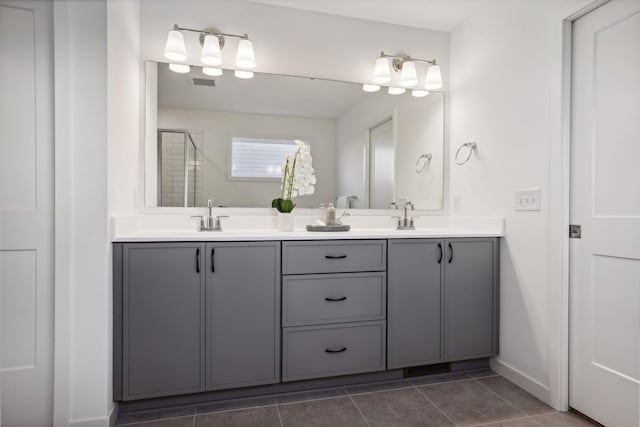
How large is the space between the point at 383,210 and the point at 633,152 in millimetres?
1424

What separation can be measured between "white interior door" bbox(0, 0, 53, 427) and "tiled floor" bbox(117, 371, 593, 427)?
451 millimetres

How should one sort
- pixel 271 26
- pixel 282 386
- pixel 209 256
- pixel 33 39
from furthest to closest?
1. pixel 271 26
2. pixel 282 386
3. pixel 209 256
4. pixel 33 39

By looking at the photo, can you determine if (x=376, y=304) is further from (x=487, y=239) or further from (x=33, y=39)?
(x=33, y=39)

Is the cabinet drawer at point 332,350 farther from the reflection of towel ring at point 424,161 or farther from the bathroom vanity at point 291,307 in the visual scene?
the reflection of towel ring at point 424,161

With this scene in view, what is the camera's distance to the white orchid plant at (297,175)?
7.98 ft

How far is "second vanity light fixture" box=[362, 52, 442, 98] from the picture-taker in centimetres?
260

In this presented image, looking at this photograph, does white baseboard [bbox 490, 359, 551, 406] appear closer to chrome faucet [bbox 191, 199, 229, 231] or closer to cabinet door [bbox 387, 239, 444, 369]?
cabinet door [bbox 387, 239, 444, 369]

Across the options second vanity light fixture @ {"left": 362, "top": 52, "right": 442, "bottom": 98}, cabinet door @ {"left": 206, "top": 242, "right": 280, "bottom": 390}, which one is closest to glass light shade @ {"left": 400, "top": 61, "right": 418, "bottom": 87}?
second vanity light fixture @ {"left": 362, "top": 52, "right": 442, "bottom": 98}

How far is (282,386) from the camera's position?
2.03m

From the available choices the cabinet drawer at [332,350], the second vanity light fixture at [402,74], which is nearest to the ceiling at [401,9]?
the second vanity light fixture at [402,74]

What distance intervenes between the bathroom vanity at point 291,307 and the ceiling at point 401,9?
4.92 ft

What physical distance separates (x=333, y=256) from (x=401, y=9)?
5.66ft

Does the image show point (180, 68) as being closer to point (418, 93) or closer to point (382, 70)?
point (382, 70)

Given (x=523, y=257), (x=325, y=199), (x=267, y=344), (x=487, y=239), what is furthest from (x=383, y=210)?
(x=267, y=344)
